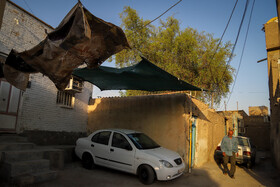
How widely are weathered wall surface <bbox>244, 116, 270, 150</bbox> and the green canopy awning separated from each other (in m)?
17.8

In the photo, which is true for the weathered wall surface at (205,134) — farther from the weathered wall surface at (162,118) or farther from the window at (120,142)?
the window at (120,142)

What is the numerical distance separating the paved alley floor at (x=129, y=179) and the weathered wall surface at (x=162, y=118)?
3.82ft

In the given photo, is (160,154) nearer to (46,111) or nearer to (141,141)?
(141,141)

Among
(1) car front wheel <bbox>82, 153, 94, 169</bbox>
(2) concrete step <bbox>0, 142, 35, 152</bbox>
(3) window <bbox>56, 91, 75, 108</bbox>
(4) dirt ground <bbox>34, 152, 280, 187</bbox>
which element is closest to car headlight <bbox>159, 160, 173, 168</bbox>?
(4) dirt ground <bbox>34, 152, 280, 187</bbox>

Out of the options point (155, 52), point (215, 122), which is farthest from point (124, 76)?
point (155, 52)

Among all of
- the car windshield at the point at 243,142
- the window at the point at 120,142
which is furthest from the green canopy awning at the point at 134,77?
the car windshield at the point at 243,142

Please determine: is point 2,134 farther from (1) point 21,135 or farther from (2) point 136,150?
(2) point 136,150

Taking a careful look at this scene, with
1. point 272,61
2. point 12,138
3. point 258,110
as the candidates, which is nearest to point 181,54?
point 272,61

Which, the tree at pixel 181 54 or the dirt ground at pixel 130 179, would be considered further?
the tree at pixel 181 54

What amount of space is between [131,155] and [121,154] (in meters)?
0.40

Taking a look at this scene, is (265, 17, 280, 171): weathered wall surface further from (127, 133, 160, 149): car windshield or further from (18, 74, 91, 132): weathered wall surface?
(18, 74, 91, 132): weathered wall surface

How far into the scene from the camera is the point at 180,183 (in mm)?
6293

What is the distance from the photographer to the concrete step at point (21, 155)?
5352 mm

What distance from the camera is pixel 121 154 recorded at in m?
6.41
